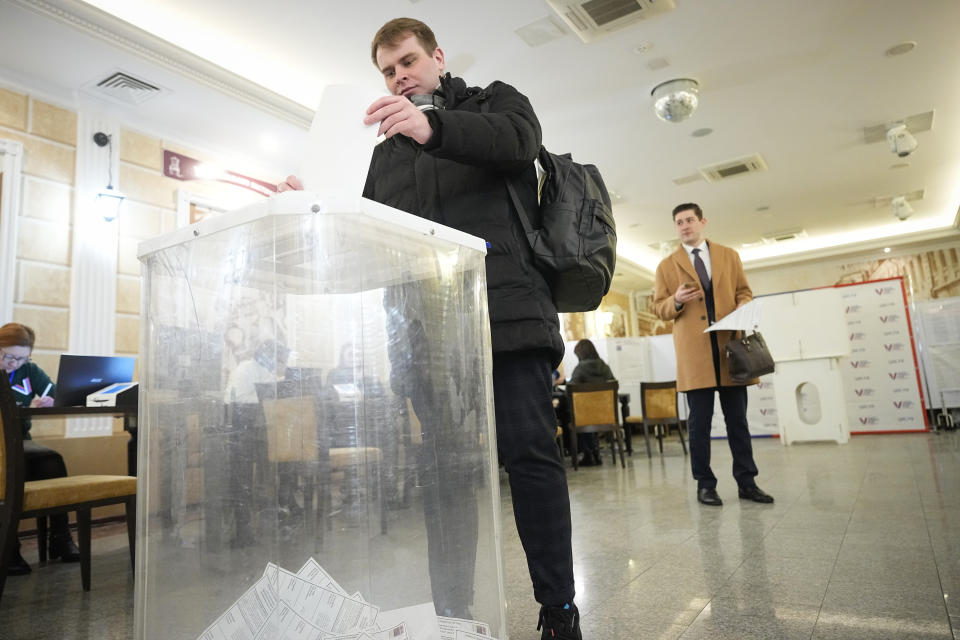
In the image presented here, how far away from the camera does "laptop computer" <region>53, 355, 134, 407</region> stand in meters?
2.71

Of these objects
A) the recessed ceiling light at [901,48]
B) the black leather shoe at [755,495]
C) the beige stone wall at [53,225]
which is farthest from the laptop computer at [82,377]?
the recessed ceiling light at [901,48]

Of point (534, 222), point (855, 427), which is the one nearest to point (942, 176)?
point (855, 427)

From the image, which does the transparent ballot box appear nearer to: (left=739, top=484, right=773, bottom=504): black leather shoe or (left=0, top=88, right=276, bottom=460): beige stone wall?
(left=739, top=484, right=773, bottom=504): black leather shoe

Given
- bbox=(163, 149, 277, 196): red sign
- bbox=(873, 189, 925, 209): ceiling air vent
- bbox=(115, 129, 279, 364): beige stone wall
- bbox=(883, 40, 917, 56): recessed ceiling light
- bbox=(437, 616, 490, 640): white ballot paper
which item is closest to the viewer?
bbox=(437, 616, 490, 640): white ballot paper

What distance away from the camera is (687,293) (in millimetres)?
2764

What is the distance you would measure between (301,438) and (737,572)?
1410mm

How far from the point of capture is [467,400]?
32.2 inches

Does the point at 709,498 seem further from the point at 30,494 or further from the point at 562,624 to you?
the point at 30,494

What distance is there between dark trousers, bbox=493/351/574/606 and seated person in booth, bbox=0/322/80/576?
7.32 feet

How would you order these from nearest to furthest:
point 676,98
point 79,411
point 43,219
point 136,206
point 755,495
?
point 79,411 → point 755,495 → point 43,219 → point 136,206 → point 676,98

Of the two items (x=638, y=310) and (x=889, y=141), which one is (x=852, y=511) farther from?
(x=638, y=310)

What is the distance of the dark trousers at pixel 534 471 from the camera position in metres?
1.01

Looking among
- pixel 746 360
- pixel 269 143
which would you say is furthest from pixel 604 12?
pixel 269 143

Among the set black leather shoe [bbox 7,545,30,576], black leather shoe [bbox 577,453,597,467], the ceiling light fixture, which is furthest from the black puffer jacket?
black leather shoe [bbox 577,453,597,467]
